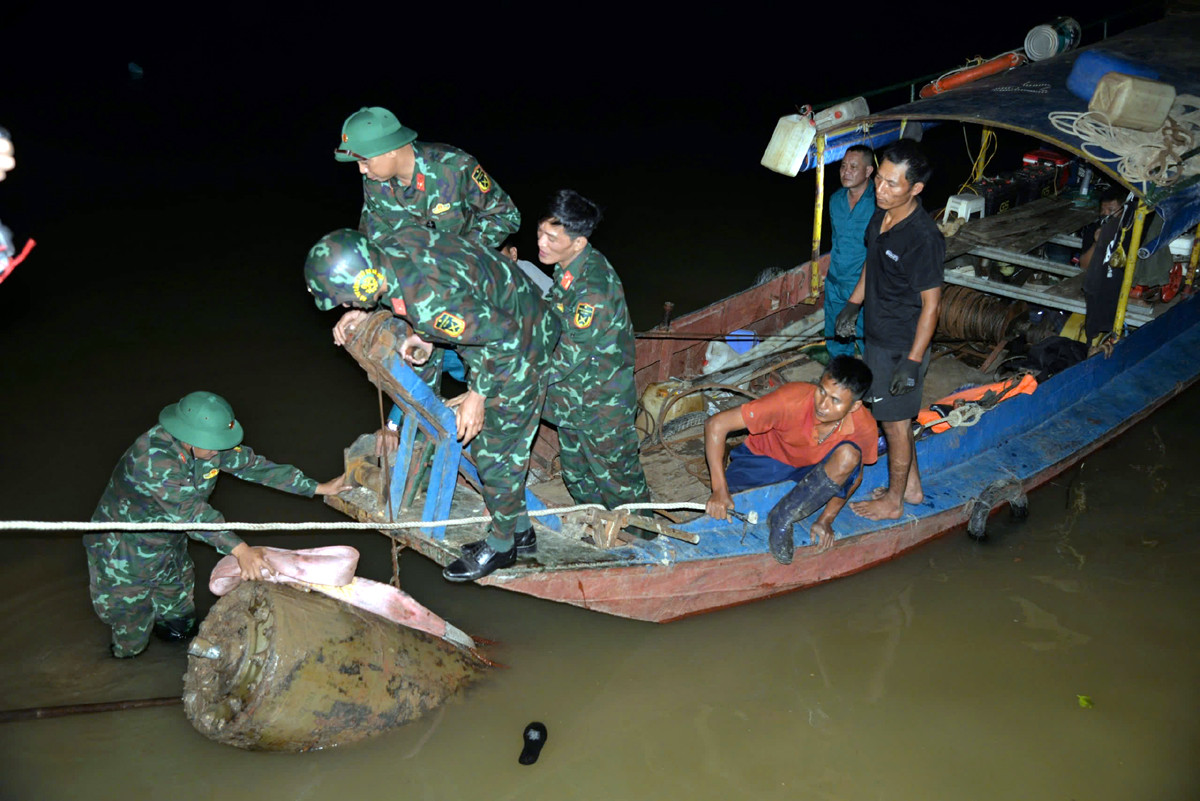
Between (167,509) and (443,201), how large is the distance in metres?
1.87

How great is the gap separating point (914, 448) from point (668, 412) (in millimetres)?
1533

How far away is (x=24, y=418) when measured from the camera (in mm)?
7109

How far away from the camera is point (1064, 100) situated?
6602 millimetres

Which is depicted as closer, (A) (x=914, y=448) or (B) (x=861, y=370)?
(B) (x=861, y=370)

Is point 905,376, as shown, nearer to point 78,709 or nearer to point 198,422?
point 198,422

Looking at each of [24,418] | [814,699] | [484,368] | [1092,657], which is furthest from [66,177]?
[1092,657]

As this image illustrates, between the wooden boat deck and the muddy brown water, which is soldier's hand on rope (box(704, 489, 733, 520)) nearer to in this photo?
the muddy brown water

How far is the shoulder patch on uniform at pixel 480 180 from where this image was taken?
477 cm

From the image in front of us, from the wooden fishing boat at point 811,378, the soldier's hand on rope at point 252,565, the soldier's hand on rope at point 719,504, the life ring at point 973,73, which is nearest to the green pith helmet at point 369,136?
the wooden fishing boat at point 811,378

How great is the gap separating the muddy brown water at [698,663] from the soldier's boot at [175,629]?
0.28 ft

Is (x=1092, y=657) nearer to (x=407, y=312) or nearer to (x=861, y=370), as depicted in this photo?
(x=861, y=370)

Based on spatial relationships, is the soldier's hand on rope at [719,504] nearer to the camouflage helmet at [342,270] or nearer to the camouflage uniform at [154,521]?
the camouflage uniform at [154,521]

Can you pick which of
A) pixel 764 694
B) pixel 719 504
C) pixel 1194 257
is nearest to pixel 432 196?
pixel 719 504

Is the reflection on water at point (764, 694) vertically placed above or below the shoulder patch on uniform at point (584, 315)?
A: below
